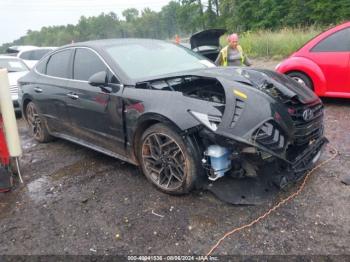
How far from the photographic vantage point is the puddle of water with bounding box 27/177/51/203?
4.04m

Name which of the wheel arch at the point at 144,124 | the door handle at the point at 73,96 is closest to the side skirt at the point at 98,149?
the wheel arch at the point at 144,124

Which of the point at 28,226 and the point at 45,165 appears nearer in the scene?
the point at 28,226

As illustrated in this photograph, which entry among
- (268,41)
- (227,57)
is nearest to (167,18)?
(268,41)

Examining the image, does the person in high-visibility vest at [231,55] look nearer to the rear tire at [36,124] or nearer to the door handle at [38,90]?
the door handle at [38,90]

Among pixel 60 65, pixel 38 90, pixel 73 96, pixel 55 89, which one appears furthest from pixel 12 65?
pixel 73 96

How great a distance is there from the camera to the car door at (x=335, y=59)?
6141mm

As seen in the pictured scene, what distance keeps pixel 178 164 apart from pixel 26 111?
149 inches

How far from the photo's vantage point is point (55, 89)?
505 centimetres

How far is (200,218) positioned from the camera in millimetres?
3279

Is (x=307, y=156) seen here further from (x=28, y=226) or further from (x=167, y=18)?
(x=167, y=18)

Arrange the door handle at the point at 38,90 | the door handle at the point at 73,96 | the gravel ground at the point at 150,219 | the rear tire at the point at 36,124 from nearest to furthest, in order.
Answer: the gravel ground at the point at 150,219 → the door handle at the point at 73,96 → the door handle at the point at 38,90 → the rear tire at the point at 36,124

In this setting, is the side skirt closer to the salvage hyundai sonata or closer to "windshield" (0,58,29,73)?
the salvage hyundai sonata

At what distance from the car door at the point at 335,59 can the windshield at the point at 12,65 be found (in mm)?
7706

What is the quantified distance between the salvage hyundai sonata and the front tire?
0.03 feet
